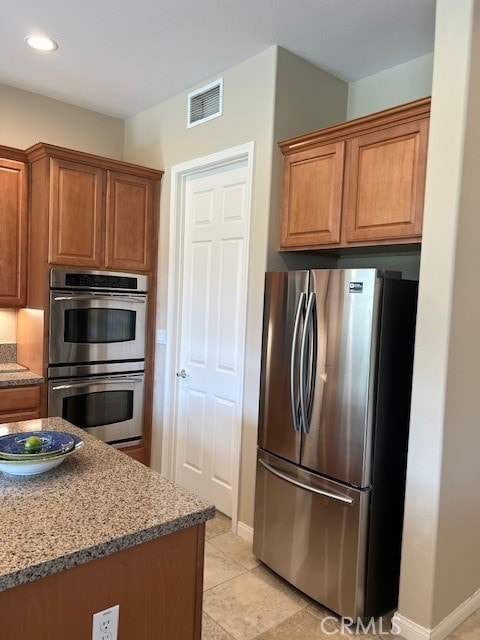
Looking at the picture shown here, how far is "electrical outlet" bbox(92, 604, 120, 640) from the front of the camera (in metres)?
1.11

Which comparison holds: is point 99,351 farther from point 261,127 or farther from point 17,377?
point 261,127

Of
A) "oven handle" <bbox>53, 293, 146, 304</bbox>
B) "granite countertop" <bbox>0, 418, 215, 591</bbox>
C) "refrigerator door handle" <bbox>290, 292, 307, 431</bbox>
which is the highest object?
Result: "oven handle" <bbox>53, 293, 146, 304</bbox>

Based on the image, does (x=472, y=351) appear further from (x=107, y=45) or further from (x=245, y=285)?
(x=107, y=45)

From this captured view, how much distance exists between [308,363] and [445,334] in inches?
24.8

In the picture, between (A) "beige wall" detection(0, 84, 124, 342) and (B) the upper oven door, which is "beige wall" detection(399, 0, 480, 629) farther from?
(A) "beige wall" detection(0, 84, 124, 342)

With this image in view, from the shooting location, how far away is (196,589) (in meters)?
1.29

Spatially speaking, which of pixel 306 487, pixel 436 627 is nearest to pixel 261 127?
pixel 306 487

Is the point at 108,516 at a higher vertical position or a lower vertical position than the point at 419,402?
lower

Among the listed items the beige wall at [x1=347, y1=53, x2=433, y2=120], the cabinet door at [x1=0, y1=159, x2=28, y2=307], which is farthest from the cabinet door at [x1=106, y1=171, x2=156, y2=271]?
the beige wall at [x1=347, y1=53, x2=433, y2=120]

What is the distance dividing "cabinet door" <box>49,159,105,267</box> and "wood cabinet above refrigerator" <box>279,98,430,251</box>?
1.36 metres

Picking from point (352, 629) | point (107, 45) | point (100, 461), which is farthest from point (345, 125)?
point (352, 629)

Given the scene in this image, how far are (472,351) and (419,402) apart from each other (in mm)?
346

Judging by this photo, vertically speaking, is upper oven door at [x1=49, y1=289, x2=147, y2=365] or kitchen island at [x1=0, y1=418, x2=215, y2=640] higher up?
upper oven door at [x1=49, y1=289, x2=147, y2=365]

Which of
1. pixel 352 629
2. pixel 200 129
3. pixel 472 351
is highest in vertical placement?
pixel 200 129
